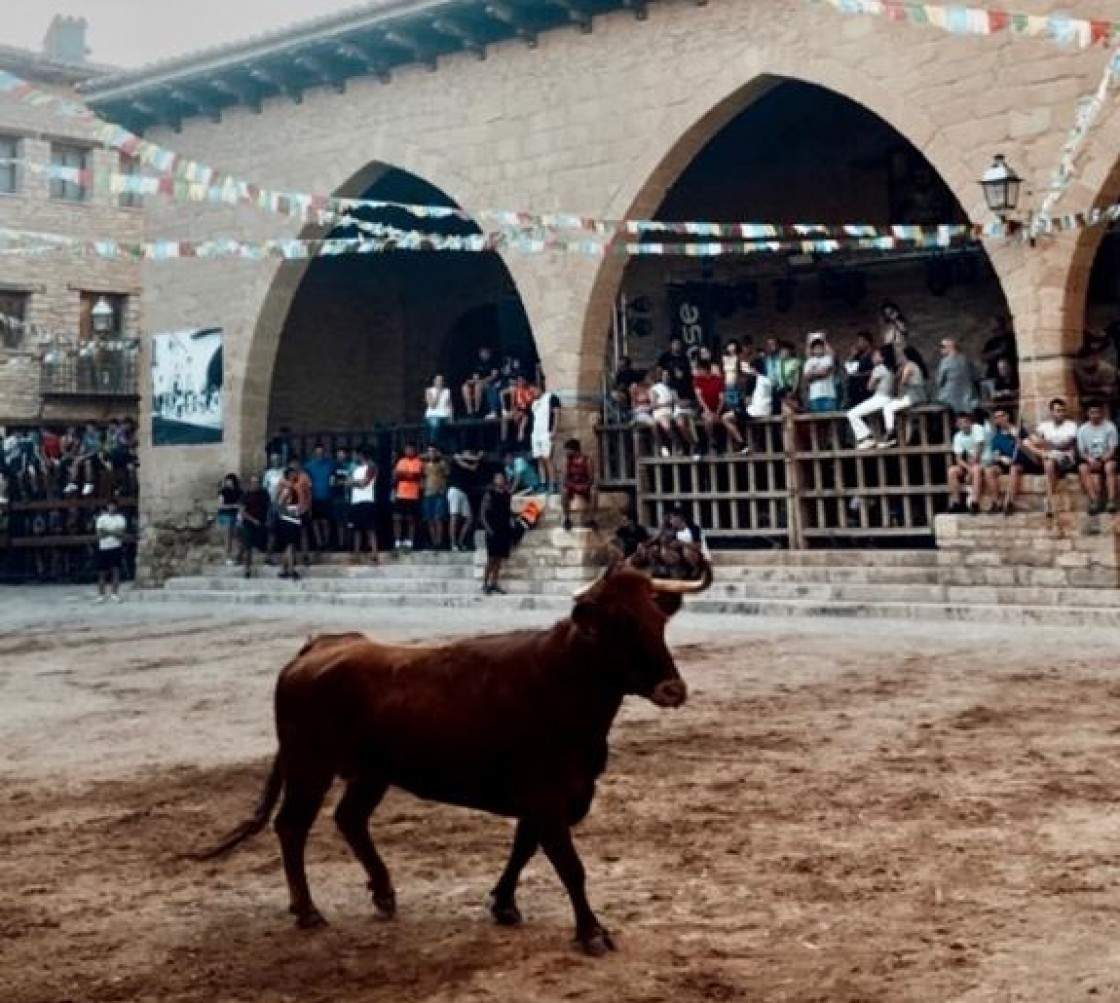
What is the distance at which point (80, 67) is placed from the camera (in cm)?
2609

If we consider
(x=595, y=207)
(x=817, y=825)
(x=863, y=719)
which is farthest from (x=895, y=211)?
(x=817, y=825)

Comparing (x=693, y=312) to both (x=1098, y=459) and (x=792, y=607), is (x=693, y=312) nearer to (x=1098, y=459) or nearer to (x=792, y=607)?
(x=792, y=607)

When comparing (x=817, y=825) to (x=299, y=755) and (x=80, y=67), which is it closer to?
(x=299, y=755)

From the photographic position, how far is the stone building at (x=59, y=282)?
24859mm

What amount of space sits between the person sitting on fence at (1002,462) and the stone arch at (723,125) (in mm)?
1498

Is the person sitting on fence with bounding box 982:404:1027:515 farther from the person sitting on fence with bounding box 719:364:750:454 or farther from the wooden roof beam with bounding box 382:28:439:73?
the wooden roof beam with bounding box 382:28:439:73

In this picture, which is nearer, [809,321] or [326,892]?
[326,892]

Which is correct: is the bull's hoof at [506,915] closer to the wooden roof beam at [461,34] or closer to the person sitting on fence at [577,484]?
the person sitting on fence at [577,484]

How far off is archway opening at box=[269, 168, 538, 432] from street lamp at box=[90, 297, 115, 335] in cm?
825

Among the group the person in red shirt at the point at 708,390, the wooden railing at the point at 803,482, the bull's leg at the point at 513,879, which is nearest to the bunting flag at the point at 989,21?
the wooden railing at the point at 803,482

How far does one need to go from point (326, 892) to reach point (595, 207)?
1112cm

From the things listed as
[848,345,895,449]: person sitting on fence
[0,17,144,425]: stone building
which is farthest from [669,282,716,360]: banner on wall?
[0,17,144,425]: stone building

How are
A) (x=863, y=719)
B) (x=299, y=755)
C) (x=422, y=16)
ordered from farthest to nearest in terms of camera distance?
(x=422, y=16) < (x=863, y=719) < (x=299, y=755)

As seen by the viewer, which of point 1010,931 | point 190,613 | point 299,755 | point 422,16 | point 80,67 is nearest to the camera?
point 1010,931
